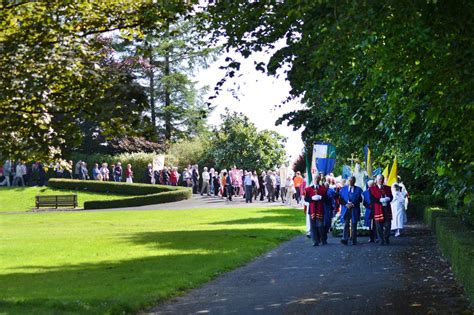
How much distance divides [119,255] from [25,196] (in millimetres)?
33351

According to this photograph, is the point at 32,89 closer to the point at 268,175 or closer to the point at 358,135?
the point at 358,135

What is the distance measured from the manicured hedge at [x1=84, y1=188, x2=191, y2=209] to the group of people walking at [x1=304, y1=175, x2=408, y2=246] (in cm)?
2308

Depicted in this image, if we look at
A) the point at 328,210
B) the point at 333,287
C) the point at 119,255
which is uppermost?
the point at 328,210

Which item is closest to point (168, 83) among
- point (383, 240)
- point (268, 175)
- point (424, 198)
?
point (268, 175)

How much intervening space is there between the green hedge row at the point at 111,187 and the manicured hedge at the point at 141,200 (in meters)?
1.64

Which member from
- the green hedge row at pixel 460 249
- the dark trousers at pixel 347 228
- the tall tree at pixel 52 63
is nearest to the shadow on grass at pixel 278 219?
the dark trousers at pixel 347 228

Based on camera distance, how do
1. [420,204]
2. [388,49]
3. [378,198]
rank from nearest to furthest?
[388,49] < [378,198] < [420,204]

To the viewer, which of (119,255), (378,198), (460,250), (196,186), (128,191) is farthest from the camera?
(196,186)

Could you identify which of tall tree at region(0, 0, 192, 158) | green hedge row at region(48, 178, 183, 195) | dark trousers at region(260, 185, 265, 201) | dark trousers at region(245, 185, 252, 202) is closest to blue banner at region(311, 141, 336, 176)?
tall tree at region(0, 0, 192, 158)

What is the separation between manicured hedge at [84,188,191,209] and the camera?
45.6 m

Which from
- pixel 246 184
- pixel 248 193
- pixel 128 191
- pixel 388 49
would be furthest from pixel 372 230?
pixel 128 191

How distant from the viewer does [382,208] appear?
2308cm

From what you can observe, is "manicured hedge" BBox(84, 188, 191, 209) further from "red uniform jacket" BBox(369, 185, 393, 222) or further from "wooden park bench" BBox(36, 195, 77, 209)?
"red uniform jacket" BBox(369, 185, 393, 222)

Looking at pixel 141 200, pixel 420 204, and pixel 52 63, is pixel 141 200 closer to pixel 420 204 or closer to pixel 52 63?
pixel 420 204
